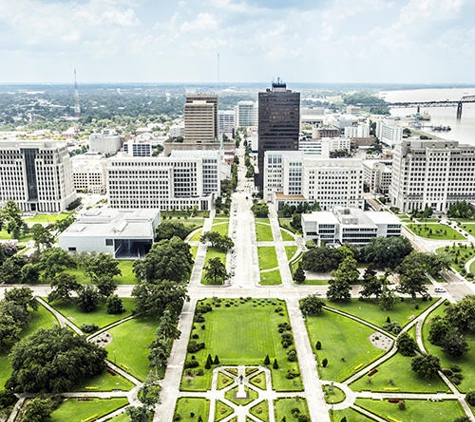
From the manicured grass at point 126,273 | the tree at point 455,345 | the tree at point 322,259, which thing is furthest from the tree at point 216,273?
the tree at point 455,345

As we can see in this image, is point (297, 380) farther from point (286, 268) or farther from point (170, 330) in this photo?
point (286, 268)

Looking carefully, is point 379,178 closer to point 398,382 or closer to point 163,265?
point 163,265

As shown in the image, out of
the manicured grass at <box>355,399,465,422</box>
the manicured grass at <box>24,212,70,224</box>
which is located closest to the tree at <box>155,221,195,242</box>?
the manicured grass at <box>24,212,70,224</box>

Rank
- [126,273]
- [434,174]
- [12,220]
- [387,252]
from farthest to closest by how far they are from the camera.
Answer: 1. [434,174]
2. [12,220]
3. [387,252]
4. [126,273]

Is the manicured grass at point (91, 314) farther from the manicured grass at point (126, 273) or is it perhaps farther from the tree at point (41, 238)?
the tree at point (41, 238)

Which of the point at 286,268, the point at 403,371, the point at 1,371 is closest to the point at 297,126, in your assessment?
the point at 286,268

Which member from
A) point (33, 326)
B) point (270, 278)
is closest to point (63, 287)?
point (33, 326)
